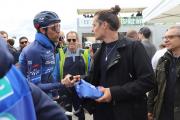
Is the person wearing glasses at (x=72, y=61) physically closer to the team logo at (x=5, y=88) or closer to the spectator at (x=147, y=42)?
the spectator at (x=147, y=42)

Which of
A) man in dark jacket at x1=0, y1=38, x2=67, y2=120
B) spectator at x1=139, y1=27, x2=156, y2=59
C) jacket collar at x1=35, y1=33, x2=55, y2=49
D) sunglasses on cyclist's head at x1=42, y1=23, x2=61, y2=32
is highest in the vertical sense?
man in dark jacket at x1=0, y1=38, x2=67, y2=120

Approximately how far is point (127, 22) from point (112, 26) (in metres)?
16.9

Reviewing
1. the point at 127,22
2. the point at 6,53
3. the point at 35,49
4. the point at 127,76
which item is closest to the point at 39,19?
the point at 35,49

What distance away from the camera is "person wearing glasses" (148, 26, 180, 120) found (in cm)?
409

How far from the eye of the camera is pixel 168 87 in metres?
4.15

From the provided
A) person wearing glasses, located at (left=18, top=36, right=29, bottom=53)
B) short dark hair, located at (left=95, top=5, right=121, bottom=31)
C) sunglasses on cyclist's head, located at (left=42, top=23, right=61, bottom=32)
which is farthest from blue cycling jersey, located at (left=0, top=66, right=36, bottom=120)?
person wearing glasses, located at (left=18, top=36, right=29, bottom=53)

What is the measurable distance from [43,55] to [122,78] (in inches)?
29.0

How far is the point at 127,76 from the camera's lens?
3.65 m

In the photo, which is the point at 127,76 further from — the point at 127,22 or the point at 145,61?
the point at 127,22

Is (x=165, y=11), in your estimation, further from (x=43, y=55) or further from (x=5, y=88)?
(x=5, y=88)

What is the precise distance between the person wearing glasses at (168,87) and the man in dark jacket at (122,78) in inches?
18.8

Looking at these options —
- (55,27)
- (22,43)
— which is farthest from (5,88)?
(22,43)

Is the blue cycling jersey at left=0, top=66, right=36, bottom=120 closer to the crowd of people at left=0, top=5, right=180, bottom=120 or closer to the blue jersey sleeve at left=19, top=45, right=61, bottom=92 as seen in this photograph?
the crowd of people at left=0, top=5, right=180, bottom=120

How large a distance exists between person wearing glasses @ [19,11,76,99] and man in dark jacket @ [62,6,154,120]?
444mm
